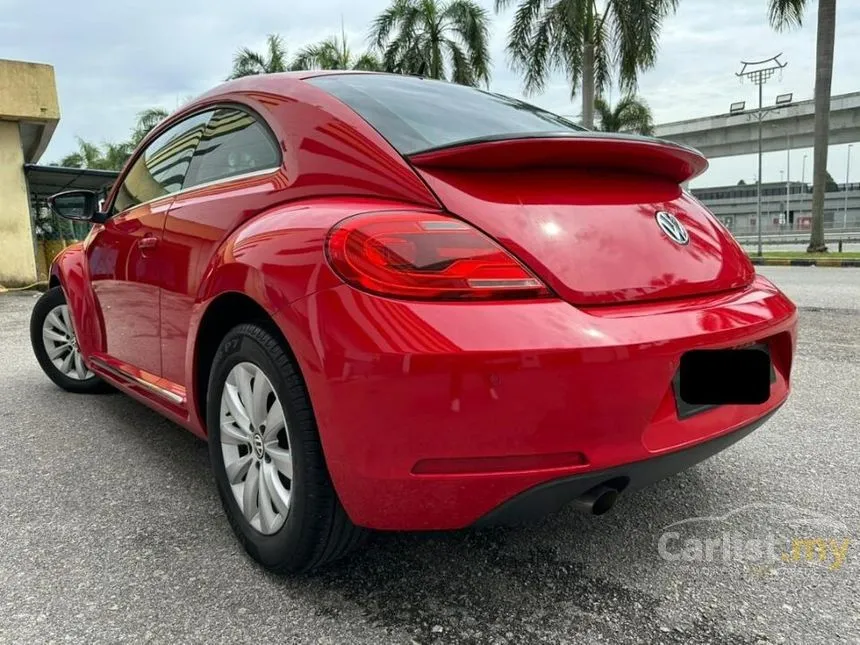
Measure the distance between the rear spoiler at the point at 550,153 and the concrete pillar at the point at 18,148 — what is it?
1361 cm

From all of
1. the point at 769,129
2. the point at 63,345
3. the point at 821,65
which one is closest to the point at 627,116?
the point at 769,129

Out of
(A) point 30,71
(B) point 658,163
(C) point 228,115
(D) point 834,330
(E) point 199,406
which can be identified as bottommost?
(D) point 834,330

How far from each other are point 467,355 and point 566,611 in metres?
0.76

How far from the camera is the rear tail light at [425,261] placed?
4.84 feet

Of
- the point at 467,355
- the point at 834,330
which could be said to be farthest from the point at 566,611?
the point at 834,330

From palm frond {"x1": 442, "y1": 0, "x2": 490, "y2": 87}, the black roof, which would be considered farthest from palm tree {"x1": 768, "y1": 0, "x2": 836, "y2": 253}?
the black roof

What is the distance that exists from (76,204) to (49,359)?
3.67ft

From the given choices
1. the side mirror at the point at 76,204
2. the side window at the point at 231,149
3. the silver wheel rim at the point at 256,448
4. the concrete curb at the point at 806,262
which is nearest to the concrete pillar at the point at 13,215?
the side mirror at the point at 76,204

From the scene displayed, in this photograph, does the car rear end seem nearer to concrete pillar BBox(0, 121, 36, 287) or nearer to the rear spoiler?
the rear spoiler

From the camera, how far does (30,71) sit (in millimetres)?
12461

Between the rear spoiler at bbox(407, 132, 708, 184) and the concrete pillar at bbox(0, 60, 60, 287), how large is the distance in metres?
13.6

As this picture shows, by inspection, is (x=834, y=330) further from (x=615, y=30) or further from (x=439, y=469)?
(x=615, y=30)

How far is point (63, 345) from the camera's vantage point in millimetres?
3963

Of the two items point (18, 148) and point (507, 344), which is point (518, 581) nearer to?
point (507, 344)
